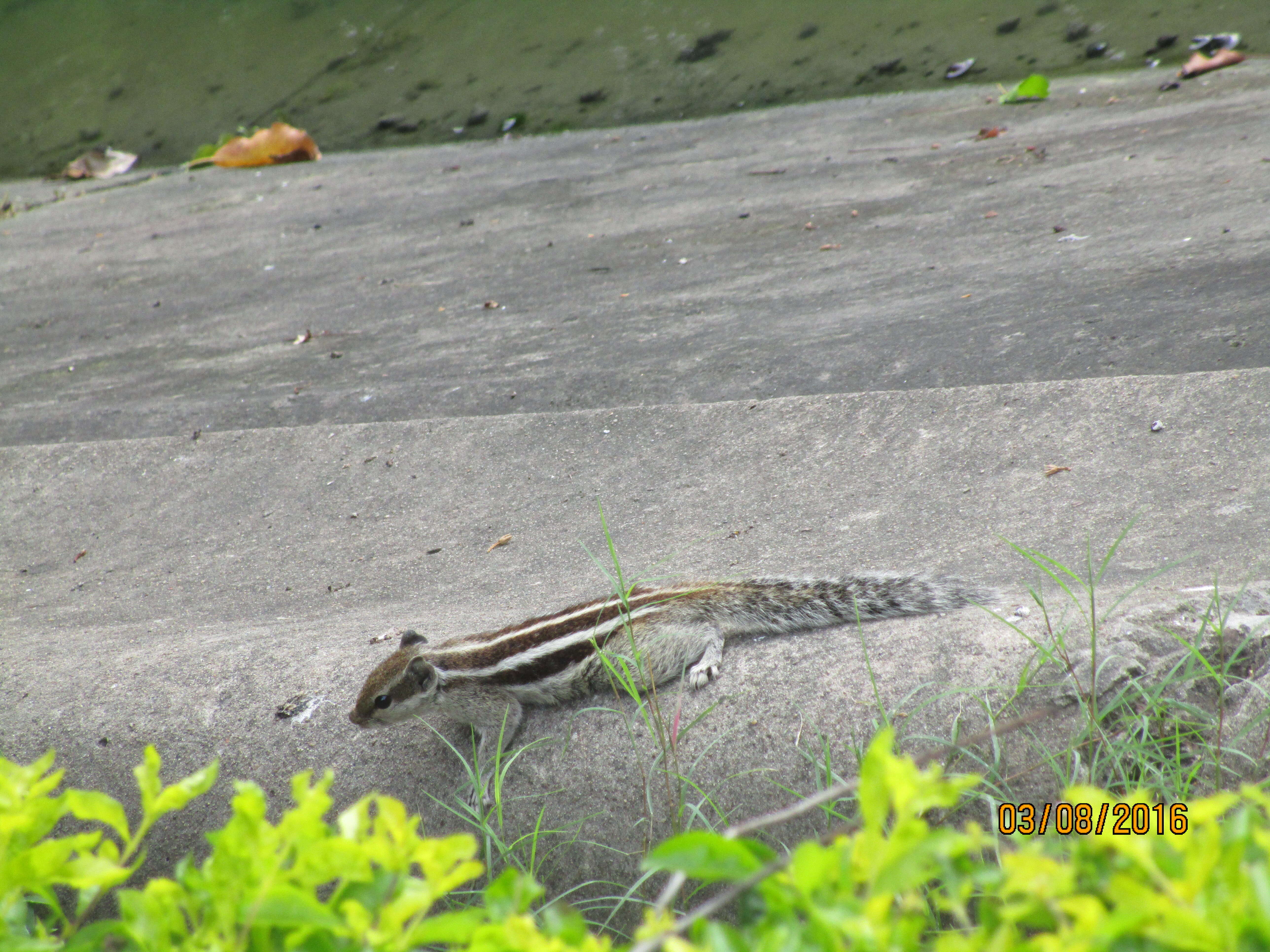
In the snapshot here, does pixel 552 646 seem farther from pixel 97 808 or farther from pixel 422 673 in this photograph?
pixel 97 808

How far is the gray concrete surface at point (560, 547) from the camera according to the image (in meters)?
2.52

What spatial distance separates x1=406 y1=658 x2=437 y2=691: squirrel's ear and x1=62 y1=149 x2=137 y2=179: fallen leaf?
10.8m

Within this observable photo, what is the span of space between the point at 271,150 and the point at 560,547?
8.21 m

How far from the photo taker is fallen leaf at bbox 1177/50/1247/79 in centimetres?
827

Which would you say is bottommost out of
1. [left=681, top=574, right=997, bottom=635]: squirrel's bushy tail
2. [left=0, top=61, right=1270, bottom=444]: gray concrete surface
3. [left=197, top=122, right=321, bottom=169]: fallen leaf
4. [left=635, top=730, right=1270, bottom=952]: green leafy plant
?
[left=0, top=61, right=1270, bottom=444]: gray concrete surface

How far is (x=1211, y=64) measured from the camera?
8273 mm

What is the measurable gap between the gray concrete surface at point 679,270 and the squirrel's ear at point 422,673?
2.34 metres

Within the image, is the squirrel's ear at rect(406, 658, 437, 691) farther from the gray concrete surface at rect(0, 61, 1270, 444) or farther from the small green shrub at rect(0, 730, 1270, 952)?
the gray concrete surface at rect(0, 61, 1270, 444)

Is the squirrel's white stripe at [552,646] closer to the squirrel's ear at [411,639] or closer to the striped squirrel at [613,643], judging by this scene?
the striped squirrel at [613,643]

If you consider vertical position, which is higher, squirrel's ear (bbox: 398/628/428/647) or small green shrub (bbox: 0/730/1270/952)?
small green shrub (bbox: 0/730/1270/952)

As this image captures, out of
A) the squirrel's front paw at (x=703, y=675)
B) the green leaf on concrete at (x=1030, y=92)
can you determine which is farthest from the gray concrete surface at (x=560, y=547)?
the green leaf on concrete at (x=1030, y=92)
